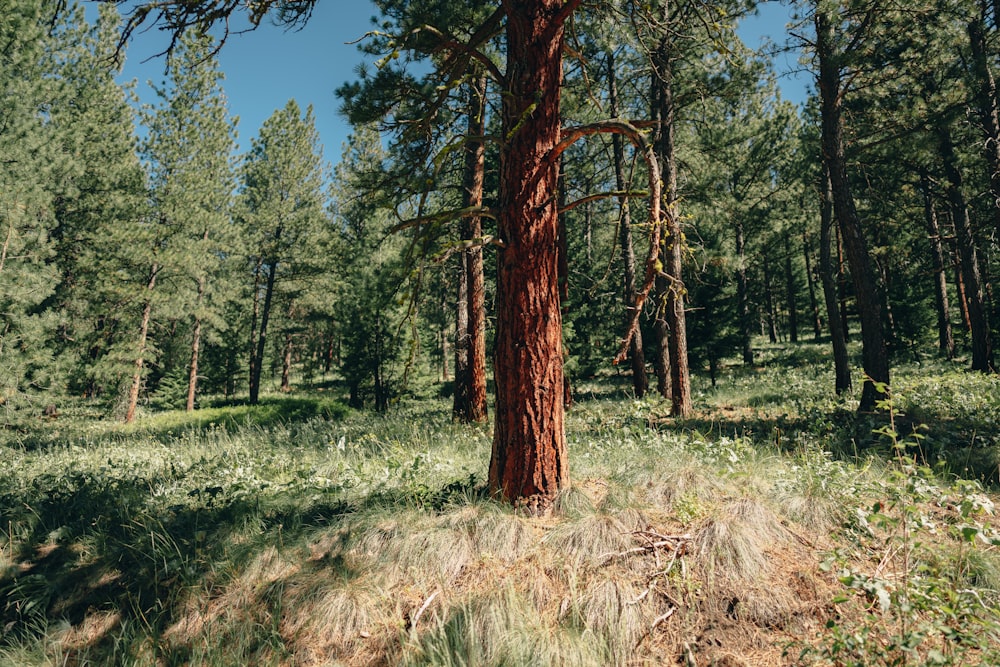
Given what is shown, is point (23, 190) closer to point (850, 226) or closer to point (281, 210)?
point (281, 210)

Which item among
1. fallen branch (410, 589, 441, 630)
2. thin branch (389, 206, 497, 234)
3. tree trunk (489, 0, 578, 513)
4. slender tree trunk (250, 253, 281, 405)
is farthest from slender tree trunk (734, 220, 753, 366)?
slender tree trunk (250, 253, 281, 405)

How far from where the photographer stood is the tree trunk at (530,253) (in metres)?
3.35

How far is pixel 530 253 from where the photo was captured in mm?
3348

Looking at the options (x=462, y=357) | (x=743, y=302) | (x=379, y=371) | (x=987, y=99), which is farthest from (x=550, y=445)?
(x=743, y=302)

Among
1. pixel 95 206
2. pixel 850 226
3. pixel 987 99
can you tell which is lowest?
pixel 850 226

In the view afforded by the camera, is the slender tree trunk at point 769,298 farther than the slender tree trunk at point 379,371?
Yes

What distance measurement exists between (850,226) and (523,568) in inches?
342

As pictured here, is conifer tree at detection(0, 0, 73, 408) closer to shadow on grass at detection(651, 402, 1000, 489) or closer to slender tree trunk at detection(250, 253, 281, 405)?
slender tree trunk at detection(250, 253, 281, 405)

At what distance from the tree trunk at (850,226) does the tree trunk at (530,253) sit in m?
7.35

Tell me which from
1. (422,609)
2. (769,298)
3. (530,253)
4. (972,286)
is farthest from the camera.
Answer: (769,298)

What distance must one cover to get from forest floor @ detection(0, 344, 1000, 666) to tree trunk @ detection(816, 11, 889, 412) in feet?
10.4

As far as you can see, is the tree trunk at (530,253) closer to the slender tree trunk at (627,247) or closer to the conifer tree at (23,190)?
the slender tree trunk at (627,247)

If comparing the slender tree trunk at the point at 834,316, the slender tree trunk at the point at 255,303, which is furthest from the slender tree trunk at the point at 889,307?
the slender tree trunk at the point at 255,303

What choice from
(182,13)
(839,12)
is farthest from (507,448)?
(839,12)
